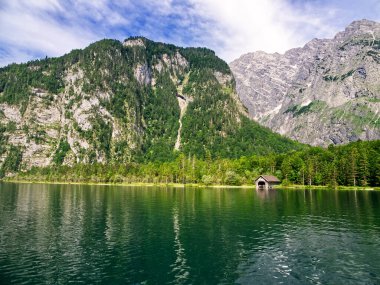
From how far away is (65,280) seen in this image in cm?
3766

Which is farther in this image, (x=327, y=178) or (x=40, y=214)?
(x=327, y=178)

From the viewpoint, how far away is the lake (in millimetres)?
38938

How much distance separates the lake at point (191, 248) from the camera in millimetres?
38938

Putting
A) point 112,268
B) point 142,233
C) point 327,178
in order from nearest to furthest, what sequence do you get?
point 112,268 < point 142,233 < point 327,178

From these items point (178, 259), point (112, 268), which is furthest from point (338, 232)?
point (112, 268)

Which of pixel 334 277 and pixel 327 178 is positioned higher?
pixel 327 178

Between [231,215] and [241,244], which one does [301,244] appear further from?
[231,215]

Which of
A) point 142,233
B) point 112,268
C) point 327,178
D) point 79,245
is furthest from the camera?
point 327,178

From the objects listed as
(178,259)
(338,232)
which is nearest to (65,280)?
(178,259)

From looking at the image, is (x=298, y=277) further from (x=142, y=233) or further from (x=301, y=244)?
(x=142, y=233)

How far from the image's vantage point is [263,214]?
8625cm

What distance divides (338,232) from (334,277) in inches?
1045

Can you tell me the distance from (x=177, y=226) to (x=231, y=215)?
19335 mm

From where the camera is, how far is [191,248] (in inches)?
2018
